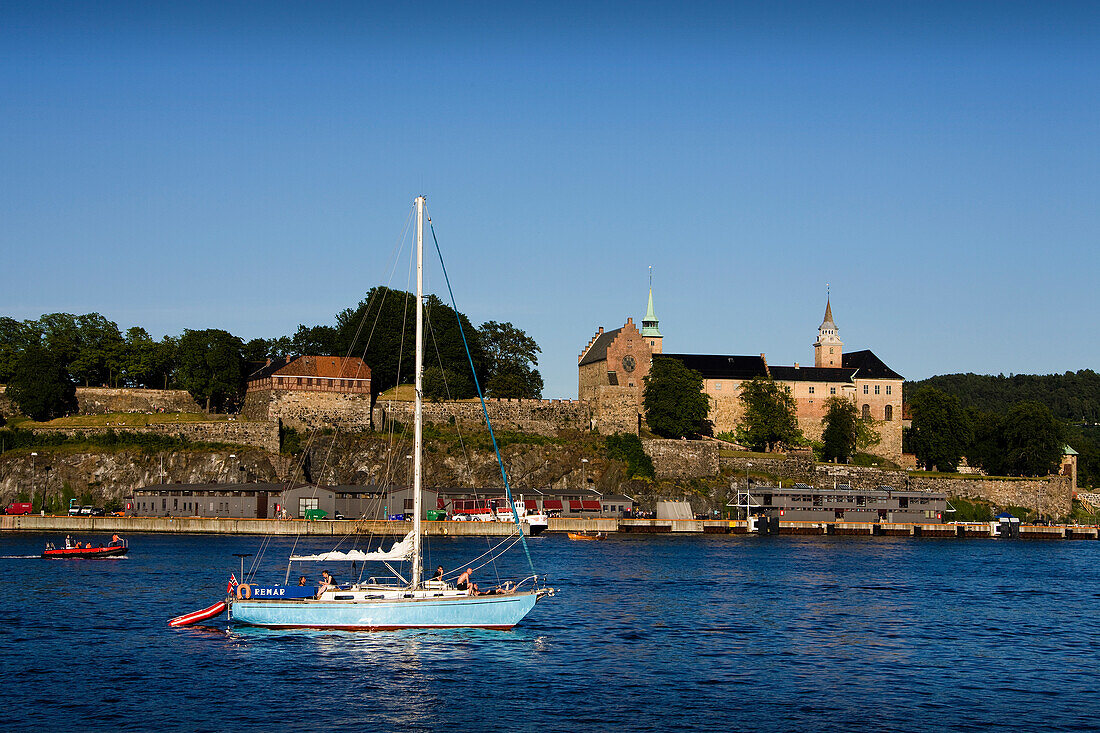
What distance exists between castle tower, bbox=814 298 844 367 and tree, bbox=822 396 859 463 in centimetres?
1666

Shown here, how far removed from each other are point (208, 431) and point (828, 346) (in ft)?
248

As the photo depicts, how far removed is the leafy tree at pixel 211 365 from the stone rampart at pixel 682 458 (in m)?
40.3

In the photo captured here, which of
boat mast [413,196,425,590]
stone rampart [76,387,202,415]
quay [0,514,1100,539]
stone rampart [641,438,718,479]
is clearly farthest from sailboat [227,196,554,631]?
stone rampart [76,387,202,415]

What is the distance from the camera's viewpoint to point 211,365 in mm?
106312

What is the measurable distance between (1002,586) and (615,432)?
51780 mm

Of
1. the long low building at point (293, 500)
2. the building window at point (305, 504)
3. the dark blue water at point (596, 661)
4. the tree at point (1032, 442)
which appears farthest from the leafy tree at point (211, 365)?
the tree at point (1032, 442)

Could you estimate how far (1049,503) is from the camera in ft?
371

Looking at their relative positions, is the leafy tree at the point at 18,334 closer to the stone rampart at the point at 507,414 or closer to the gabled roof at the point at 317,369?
the gabled roof at the point at 317,369

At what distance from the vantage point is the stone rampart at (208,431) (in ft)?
312

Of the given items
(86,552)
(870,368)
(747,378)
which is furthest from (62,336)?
(870,368)

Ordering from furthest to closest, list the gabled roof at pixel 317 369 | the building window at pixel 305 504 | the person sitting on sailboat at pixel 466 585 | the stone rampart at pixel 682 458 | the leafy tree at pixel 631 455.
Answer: the stone rampart at pixel 682 458
the gabled roof at pixel 317 369
the leafy tree at pixel 631 455
the building window at pixel 305 504
the person sitting on sailboat at pixel 466 585

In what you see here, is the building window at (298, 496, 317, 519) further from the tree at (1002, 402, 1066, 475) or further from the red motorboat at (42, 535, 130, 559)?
the tree at (1002, 402, 1066, 475)

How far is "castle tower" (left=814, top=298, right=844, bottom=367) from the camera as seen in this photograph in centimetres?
13500

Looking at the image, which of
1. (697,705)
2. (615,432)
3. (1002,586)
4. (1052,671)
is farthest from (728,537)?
(697,705)
